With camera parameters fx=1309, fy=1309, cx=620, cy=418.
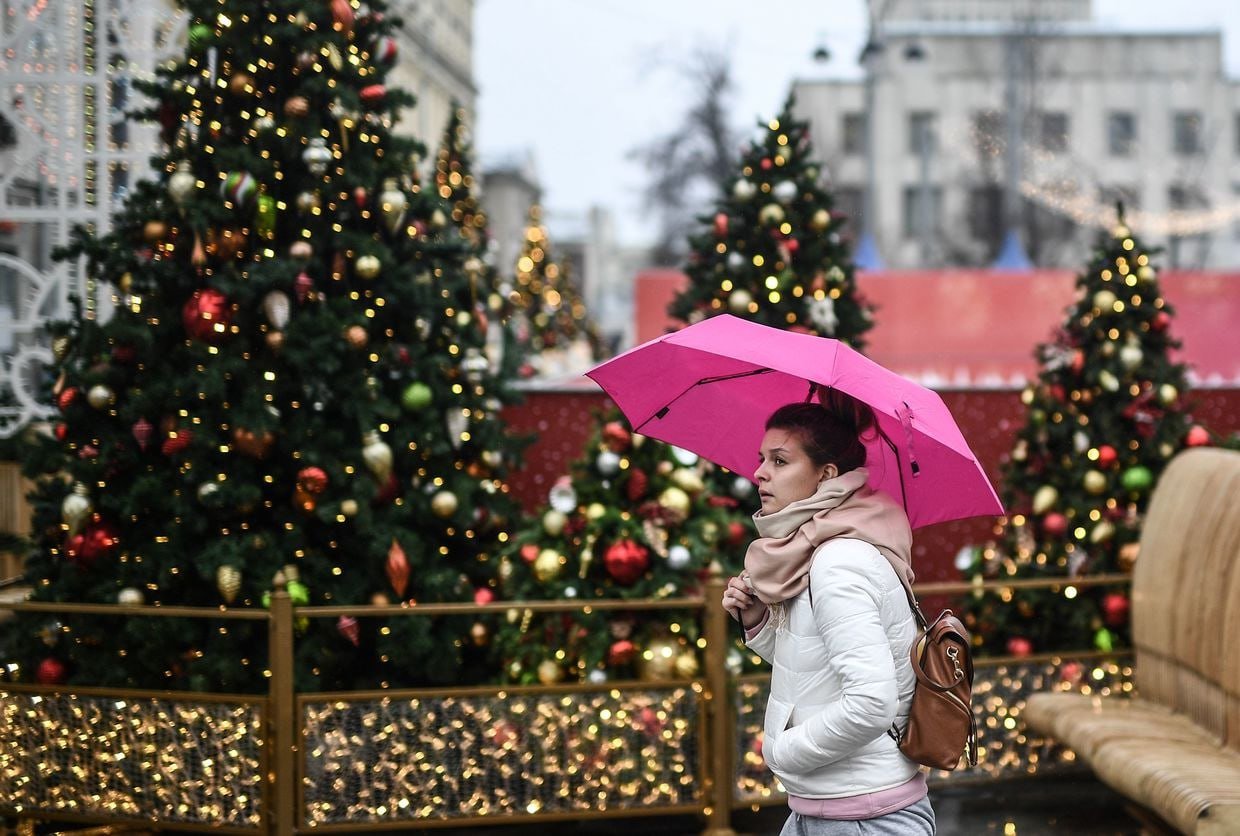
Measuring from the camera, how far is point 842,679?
2.96 metres

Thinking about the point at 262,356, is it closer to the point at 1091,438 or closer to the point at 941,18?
the point at 1091,438

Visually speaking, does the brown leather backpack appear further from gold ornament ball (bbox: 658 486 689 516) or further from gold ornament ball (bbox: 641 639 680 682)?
gold ornament ball (bbox: 658 486 689 516)

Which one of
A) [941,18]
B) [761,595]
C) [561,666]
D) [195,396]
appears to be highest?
[941,18]

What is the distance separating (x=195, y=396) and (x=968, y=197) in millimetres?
45331

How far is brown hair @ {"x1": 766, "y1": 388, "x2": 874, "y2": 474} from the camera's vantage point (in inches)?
125

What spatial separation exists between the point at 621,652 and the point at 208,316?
2.64 meters

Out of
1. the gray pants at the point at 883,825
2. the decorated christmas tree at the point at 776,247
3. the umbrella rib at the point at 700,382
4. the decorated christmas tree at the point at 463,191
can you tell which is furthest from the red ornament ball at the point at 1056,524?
the decorated christmas tree at the point at 463,191

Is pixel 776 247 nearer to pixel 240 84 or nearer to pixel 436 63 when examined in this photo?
pixel 240 84

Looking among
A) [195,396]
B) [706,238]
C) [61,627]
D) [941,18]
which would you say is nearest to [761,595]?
[195,396]

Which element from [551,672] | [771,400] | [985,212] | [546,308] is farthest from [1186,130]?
[771,400]

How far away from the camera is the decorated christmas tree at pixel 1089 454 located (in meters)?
7.45

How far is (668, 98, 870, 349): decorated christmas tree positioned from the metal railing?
3.13m

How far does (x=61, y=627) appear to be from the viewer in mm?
6574

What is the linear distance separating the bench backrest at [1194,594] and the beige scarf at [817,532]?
8.60ft
